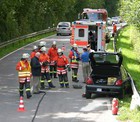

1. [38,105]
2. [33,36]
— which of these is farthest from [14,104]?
[33,36]

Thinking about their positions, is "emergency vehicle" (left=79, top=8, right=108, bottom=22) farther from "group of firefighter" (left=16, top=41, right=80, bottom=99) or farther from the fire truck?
"group of firefighter" (left=16, top=41, right=80, bottom=99)

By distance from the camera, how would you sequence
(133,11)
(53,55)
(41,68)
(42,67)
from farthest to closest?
1. (133,11)
2. (53,55)
3. (42,67)
4. (41,68)

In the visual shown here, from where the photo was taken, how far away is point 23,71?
16.2 meters

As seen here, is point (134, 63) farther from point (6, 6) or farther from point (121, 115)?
point (121, 115)

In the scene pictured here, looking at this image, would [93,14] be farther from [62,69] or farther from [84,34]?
[62,69]

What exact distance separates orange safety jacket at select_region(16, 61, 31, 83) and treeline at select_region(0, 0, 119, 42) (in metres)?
17.2

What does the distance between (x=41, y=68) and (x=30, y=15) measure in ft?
102

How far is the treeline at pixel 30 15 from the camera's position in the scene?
3662cm

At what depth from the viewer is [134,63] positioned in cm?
2770

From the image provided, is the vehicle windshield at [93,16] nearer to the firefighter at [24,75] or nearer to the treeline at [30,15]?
the treeline at [30,15]

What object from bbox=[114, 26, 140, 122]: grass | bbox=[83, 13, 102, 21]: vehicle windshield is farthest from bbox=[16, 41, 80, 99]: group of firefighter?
bbox=[83, 13, 102, 21]: vehicle windshield

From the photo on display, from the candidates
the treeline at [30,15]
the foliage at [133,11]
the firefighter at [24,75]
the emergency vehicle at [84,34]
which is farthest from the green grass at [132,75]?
the treeline at [30,15]

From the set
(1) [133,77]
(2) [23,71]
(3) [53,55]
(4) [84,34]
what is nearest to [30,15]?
(4) [84,34]

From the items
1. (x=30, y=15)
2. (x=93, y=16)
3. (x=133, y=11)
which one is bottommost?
(x=30, y=15)
